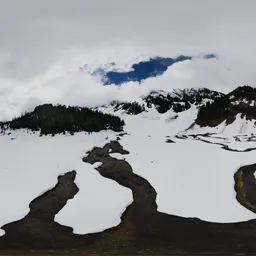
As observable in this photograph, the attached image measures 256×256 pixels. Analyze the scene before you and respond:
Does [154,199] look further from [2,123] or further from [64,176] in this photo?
[2,123]

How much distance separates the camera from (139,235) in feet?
86.7

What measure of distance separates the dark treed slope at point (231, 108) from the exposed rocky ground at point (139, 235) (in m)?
78.5

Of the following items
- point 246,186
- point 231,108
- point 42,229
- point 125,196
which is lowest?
point 42,229

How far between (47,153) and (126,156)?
15.8 m

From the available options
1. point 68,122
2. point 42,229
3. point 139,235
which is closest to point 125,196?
point 42,229

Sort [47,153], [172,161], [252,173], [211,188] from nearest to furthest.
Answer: [211,188] < [252,173] < [172,161] < [47,153]

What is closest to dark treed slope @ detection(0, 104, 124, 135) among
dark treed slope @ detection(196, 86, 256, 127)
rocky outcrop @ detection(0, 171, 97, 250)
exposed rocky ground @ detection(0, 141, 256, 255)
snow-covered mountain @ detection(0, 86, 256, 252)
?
dark treed slope @ detection(196, 86, 256, 127)

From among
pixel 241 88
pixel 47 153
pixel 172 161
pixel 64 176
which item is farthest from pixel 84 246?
pixel 241 88

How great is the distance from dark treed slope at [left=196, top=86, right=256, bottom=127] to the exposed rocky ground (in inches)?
3089

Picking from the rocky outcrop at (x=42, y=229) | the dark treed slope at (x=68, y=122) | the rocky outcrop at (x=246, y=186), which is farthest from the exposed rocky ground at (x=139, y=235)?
the dark treed slope at (x=68, y=122)

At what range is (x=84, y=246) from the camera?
2380cm

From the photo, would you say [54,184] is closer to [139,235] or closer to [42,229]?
[42,229]

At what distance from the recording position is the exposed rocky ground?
23234mm

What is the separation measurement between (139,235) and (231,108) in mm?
97091
